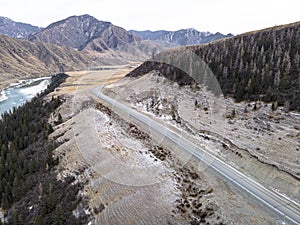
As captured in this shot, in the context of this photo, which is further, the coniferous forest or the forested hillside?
the forested hillside

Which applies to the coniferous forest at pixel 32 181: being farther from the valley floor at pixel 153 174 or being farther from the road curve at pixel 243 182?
the road curve at pixel 243 182

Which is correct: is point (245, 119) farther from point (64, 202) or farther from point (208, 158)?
point (64, 202)

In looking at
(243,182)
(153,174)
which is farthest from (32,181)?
(243,182)

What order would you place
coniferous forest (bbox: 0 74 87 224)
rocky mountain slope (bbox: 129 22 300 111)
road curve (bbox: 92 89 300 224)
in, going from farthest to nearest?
rocky mountain slope (bbox: 129 22 300 111) → coniferous forest (bbox: 0 74 87 224) → road curve (bbox: 92 89 300 224)

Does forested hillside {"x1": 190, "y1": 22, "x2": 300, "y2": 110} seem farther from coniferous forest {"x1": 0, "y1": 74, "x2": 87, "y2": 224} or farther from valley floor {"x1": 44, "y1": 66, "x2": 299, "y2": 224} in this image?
coniferous forest {"x1": 0, "y1": 74, "x2": 87, "y2": 224}

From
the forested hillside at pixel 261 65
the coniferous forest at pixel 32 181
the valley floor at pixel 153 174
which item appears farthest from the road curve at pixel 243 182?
the coniferous forest at pixel 32 181

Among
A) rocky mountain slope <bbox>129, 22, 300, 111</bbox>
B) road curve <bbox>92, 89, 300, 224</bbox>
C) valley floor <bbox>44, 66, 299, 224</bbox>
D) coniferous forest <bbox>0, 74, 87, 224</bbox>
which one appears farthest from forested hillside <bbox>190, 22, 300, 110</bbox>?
coniferous forest <bbox>0, 74, 87, 224</bbox>

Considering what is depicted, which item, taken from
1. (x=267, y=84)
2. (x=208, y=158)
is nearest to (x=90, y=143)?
(x=208, y=158)

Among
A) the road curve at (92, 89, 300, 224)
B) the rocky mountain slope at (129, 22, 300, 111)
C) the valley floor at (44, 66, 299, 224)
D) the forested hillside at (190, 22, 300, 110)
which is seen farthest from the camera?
the forested hillside at (190, 22, 300, 110)
